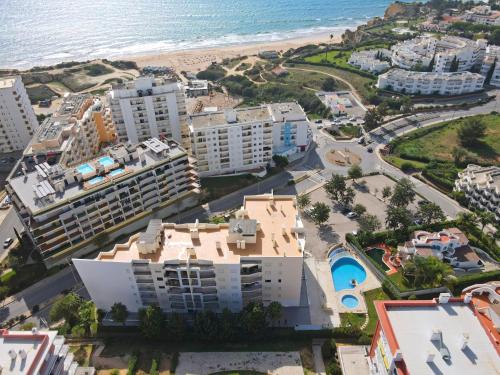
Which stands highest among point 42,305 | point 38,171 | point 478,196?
point 38,171

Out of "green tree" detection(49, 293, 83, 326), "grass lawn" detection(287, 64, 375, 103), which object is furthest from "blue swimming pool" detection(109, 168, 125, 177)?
"grass lawn" detection(287, 64, 375, 103)

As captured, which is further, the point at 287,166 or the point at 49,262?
the point at 287,166

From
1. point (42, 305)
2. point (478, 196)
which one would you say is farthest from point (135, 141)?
point (478, 196)

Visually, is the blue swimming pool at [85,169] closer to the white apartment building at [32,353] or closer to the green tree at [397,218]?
the white apartment building at [32,353]

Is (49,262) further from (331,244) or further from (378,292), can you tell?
(378,292)

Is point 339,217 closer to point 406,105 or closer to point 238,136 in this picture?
point 238,136

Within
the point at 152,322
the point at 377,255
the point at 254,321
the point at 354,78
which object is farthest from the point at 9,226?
the point at 354,78
